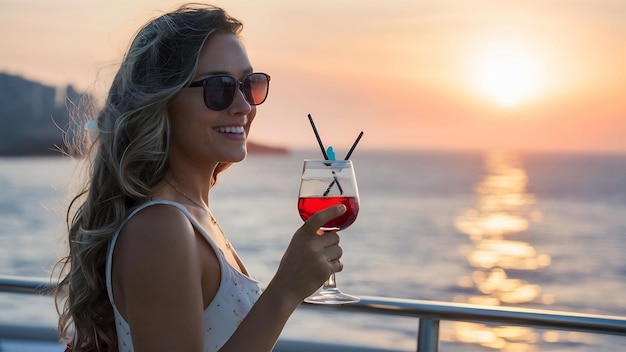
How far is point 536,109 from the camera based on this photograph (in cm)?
3753

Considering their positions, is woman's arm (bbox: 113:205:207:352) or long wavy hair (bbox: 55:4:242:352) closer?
woman's arm (bbox: 113:205:207:352)

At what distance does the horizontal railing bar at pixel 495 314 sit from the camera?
7.41 ft

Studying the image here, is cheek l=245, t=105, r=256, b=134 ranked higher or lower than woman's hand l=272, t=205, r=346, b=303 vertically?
higher

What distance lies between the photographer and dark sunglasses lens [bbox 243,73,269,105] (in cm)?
210

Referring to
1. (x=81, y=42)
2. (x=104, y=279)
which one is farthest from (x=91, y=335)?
(x=81, y=42)

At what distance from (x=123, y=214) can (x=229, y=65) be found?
1.41ft

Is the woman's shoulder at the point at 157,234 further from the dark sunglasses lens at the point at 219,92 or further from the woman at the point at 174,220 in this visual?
the dark sunglasses lens at the point at 219,92

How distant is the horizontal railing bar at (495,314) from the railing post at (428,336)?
0.05 metres

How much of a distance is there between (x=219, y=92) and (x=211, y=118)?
0.07m

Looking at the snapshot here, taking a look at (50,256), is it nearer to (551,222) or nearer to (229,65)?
(551,222)

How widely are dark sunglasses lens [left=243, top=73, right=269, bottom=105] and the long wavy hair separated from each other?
0.41 ft

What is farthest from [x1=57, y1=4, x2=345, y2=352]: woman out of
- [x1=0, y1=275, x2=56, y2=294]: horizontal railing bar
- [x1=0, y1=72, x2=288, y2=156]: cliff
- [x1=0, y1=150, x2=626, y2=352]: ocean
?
[x1=0, y1=72, x2=288, y2=156]: cliff

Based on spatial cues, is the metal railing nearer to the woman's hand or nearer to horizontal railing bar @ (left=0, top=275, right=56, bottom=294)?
the woman's hand

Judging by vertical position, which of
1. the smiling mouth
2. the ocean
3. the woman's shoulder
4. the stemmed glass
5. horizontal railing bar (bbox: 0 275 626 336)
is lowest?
the woman's shoulder
